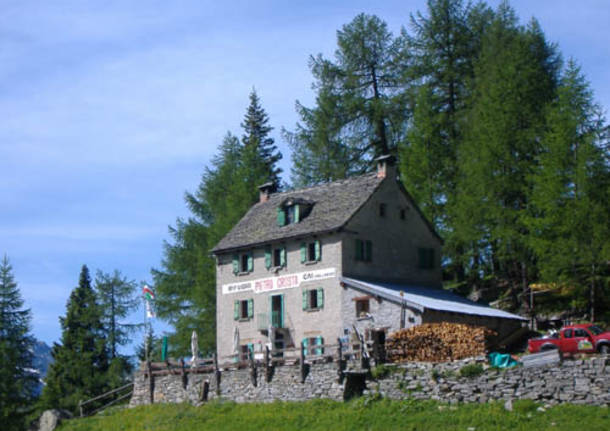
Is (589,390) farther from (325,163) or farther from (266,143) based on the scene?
(266,143)

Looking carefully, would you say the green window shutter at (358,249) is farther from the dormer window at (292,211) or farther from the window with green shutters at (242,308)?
the window with green shutters at (242,308)

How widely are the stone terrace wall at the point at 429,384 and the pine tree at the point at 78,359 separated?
1276cm

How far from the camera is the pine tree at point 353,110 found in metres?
62.1

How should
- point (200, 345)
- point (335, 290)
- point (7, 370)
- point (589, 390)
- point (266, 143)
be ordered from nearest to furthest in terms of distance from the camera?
point (589, 390), point (335, 290), point (7, 370), point (200, 345), point (266, 143)

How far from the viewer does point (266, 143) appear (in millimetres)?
74375

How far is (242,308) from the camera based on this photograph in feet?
162

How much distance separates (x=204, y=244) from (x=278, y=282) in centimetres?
1451

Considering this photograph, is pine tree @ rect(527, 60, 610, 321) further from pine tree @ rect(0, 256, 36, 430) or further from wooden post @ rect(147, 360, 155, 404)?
pine tree @ rect(0, 256, 36, 430)

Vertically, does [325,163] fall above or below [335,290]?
above

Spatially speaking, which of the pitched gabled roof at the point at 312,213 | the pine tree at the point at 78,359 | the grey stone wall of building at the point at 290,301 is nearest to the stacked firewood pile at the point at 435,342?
the grey stone wall of building at the point at 290,301

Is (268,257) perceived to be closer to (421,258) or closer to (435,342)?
(421,258)

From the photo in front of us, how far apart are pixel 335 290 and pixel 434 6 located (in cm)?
2600

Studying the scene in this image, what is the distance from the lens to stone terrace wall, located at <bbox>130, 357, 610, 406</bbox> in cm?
3027

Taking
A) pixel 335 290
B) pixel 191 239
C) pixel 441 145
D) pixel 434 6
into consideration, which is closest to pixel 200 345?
pixel 191 239
